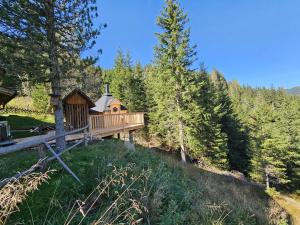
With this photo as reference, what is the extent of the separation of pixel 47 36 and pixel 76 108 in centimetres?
942

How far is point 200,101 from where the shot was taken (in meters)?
23.6

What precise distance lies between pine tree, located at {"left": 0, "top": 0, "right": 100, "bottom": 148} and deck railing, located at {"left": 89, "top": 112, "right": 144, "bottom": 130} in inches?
204

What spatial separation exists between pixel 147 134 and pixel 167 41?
1363cm

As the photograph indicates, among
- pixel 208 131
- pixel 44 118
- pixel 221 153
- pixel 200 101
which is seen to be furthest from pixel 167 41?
pixel 44 118

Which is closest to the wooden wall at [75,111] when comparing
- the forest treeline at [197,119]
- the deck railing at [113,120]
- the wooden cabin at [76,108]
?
the wooden cabin at [76,108]

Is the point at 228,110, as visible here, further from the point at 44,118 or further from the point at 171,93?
the point at 44,118

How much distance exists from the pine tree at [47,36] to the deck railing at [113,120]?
17.0 ft

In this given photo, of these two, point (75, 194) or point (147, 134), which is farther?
point (147, 134)

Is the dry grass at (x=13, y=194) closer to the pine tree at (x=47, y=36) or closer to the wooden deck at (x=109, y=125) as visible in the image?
the pine tree at (x=47, y=36)

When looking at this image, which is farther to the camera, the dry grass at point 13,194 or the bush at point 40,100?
the bush at point 40,100

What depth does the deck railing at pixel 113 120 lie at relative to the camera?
14.0m

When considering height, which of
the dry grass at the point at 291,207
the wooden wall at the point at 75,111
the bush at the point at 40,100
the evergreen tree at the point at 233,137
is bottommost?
the dry grass at the point at 291,207

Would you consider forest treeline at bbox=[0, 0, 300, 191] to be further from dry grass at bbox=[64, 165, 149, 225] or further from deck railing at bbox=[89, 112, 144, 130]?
dry grass at bbox=[64, 165, 149, 225]

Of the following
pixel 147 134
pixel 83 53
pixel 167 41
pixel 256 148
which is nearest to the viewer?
pixel 83 53
